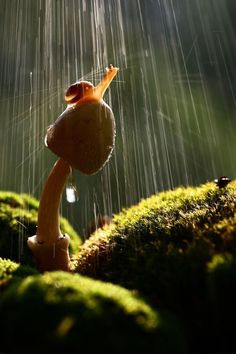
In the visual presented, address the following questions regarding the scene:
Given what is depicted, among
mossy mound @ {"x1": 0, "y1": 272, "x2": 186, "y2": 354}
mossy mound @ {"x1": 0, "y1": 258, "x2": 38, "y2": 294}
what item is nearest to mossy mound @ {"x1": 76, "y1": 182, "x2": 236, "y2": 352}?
mossy mound @ {"x1": 0, "y1": 272, "x2": 186, "y2": 354}

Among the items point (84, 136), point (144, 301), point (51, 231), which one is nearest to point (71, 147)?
point (84, 136)

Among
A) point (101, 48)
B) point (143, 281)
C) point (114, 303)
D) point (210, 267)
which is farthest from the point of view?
point (101, 48)

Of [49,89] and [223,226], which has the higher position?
[49,89]

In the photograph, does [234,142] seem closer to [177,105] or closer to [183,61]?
[177,105]

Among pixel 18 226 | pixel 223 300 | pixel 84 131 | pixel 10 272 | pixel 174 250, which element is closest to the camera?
pixel 223 300

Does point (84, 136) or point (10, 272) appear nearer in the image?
point (10, 272)

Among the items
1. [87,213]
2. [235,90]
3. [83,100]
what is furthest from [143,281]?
[235,90]

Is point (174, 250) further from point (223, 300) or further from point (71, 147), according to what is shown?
point (71, 147)
